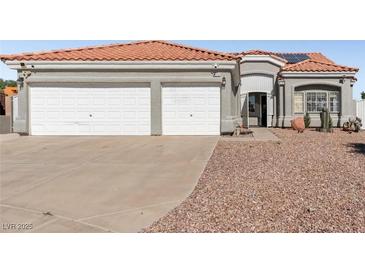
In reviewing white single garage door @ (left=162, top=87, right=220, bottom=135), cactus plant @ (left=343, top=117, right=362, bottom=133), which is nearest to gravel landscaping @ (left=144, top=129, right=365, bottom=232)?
white single garage door @ (left=162, top=87, right=220, bottom=135)

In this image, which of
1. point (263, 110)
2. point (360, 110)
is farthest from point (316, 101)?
point (263, 110)

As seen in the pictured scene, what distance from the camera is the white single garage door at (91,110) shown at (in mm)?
14406

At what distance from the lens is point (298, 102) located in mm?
20688

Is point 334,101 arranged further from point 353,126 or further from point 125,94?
point 125,94

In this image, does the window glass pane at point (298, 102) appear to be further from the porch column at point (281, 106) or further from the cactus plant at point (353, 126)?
the cactus plant at point (353, 126)

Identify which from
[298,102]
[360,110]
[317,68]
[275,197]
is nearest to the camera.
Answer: [275,197]

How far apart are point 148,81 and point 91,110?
2973 millimetres

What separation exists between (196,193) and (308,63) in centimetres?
1890

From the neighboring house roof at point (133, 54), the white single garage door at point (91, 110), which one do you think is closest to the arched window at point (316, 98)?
the neighboring house roof at point (133, 54)

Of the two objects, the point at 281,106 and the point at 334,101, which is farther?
the point at 281,106

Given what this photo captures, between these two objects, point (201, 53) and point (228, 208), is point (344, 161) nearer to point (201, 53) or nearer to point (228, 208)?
point (228, 208)

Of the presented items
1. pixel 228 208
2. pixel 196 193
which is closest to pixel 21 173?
pixel 196 193

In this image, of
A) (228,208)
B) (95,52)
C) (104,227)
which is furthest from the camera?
(95,52)

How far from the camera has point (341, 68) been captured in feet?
65.5
